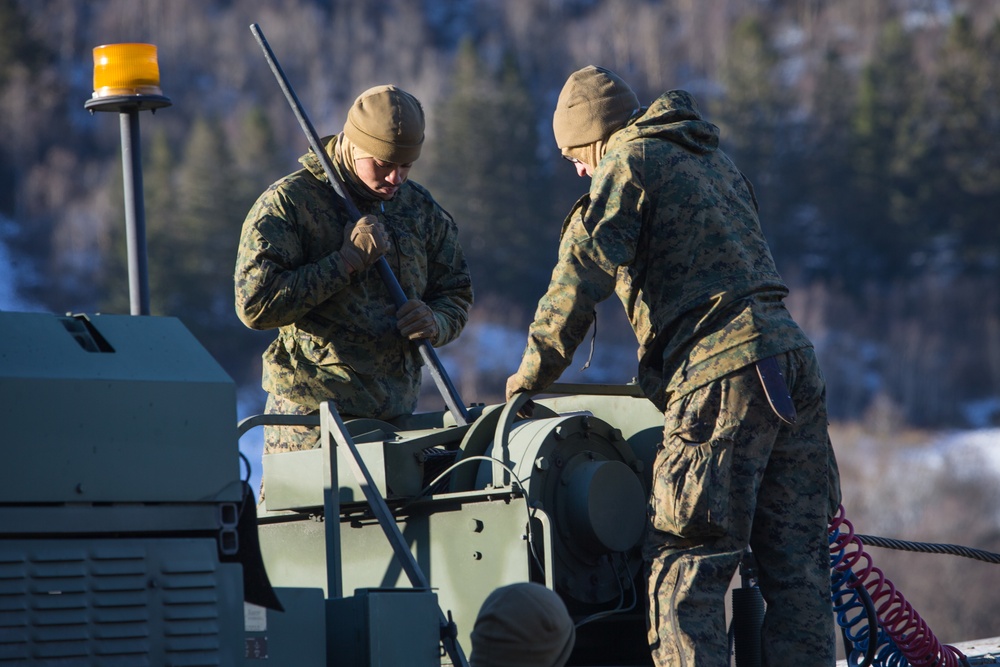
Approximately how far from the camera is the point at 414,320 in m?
5.44

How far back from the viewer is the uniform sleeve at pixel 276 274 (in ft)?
17.1

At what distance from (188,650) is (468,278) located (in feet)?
8.43

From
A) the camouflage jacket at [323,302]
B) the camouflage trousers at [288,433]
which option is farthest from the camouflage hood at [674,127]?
the camouflage trousers at [288,433]

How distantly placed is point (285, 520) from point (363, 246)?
0.86 meters

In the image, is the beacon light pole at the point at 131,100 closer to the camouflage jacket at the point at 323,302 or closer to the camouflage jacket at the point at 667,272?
the camouflage jacket at the point at 323,302

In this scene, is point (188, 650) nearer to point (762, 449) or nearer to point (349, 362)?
point (762, 449)

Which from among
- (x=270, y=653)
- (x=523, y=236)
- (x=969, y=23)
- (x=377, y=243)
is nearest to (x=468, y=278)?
(x=377, y=243)

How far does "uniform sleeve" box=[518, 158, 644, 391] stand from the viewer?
14.7ft

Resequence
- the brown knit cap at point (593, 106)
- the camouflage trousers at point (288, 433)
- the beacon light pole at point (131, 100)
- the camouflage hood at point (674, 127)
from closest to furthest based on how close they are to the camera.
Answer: the camouflage hood at point (674, 127), the brown knit cap at point (593, 106), the camouflage trousers at point (288, 433), the beacon light pole at point (131, 100)

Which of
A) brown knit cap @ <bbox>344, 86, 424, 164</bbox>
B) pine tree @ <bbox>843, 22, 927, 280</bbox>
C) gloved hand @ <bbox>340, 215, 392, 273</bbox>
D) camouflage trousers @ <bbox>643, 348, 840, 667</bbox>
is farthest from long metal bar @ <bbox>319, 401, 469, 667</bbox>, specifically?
pine tree @ <bbox>843, 22, 927, 280</bbox>

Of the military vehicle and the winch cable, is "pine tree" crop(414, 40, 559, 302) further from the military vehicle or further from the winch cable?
the military vehicle

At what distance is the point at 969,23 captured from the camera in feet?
238

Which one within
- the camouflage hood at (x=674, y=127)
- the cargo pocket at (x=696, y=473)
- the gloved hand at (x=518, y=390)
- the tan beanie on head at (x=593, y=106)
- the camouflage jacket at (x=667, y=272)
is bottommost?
the cargo pocket at (x=696, y=473)

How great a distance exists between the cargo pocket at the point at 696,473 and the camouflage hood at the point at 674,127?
0.69 meters
